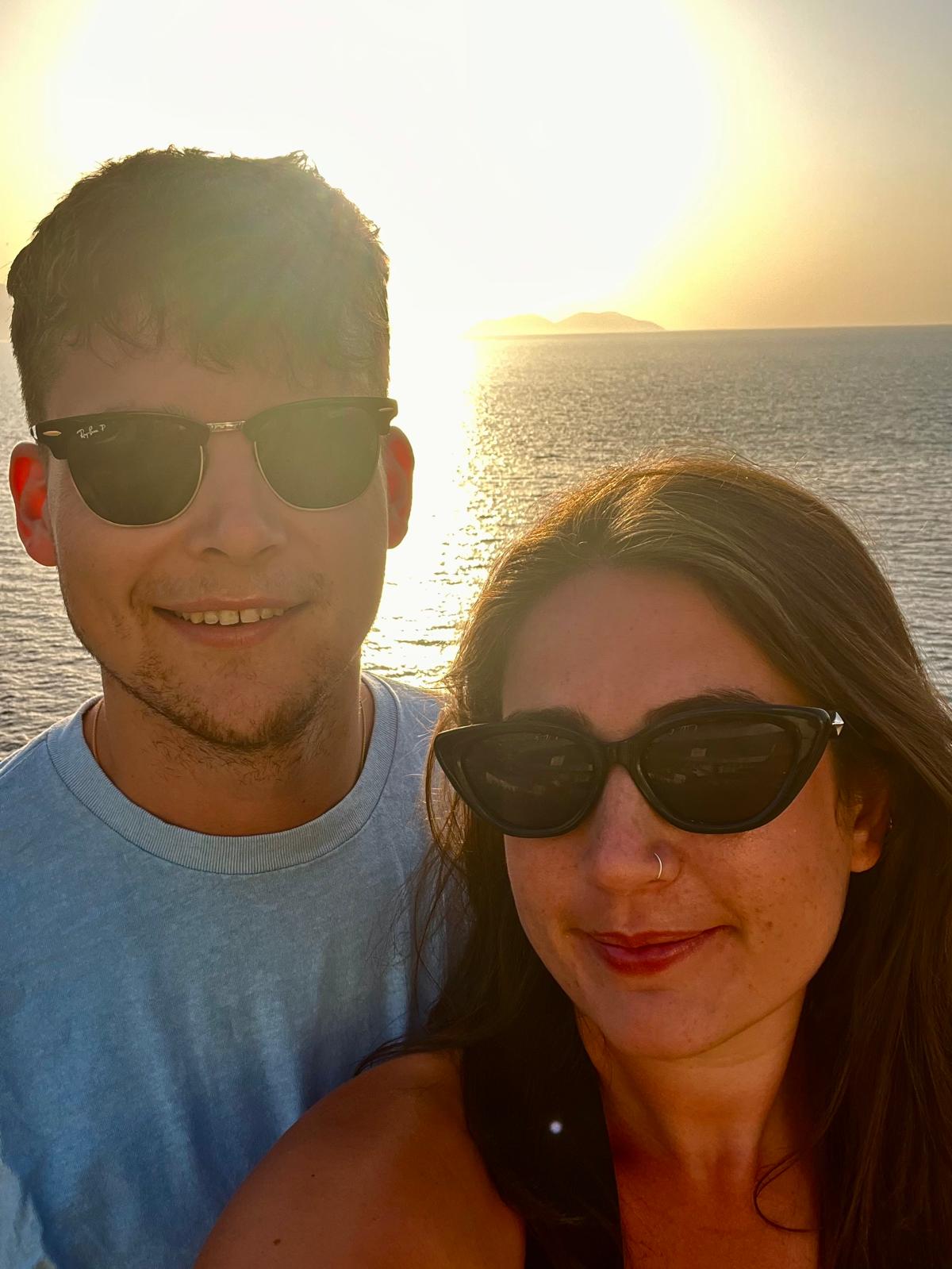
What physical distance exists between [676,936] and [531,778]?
0.43m

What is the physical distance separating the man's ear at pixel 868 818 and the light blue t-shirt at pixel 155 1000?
4.13ft

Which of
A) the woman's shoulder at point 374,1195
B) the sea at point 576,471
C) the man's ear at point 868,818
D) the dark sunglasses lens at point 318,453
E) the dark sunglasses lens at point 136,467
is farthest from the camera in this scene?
the sea at point 576,471

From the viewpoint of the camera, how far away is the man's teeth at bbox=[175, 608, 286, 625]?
293 cm

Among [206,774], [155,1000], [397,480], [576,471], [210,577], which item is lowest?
[576,471]

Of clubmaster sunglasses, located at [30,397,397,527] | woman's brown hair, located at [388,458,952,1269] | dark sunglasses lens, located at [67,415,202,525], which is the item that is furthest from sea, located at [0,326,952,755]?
dark sunglasses lens, located at [67,415,202,525]

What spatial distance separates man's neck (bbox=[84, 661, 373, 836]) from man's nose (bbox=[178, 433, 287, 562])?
49cm

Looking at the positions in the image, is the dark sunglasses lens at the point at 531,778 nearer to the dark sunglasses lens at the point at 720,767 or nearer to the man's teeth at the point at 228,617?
the dark sunglasses lens at the point at 720,767

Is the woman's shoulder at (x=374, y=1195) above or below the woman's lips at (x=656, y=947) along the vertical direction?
below

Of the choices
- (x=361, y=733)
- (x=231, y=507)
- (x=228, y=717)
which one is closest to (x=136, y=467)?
(x=231, y=507)

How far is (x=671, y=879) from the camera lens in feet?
7.21

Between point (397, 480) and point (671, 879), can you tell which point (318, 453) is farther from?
point (671, 879)

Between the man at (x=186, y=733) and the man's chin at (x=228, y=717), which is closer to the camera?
the man at (x=186, y=733)

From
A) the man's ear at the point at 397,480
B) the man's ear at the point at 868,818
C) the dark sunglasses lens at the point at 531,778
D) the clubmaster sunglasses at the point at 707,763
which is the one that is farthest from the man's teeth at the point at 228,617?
the man's ear at the point at 868,818

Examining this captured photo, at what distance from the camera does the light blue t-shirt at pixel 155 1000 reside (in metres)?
2.71
